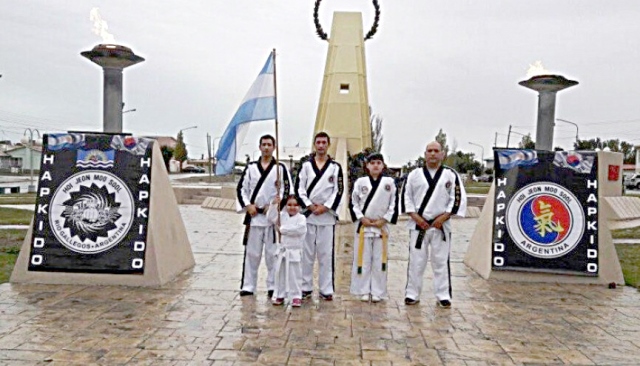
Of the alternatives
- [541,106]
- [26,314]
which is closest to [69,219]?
[26,314]

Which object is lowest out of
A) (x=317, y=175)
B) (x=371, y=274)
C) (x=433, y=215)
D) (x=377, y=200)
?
(x=371, y=274)

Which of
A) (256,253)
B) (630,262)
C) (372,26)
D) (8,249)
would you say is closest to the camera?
(256,253)

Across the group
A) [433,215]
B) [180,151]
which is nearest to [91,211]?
[433,215]

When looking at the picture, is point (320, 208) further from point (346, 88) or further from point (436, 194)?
point (346, 88)

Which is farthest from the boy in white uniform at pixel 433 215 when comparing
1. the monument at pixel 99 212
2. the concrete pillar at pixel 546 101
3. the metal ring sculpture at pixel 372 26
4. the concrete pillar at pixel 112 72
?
the metal ring sculpture at pixel 372 26

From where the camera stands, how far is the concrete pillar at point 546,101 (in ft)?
26.9

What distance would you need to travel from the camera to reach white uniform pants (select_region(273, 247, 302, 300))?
6.30m

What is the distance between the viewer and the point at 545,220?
794cm

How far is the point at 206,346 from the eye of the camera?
4.86 m

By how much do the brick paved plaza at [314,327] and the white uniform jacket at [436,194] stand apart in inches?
37.8

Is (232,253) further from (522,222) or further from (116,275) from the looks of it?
(522,222)

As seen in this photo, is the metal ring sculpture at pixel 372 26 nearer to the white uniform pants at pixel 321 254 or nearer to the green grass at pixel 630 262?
the green grass at pixel 630 262

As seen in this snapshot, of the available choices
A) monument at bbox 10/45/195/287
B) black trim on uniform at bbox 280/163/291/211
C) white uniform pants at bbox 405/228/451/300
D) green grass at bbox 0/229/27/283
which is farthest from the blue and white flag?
green grass at bbox 0/229/27/283

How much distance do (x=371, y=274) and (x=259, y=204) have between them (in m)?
1.36
